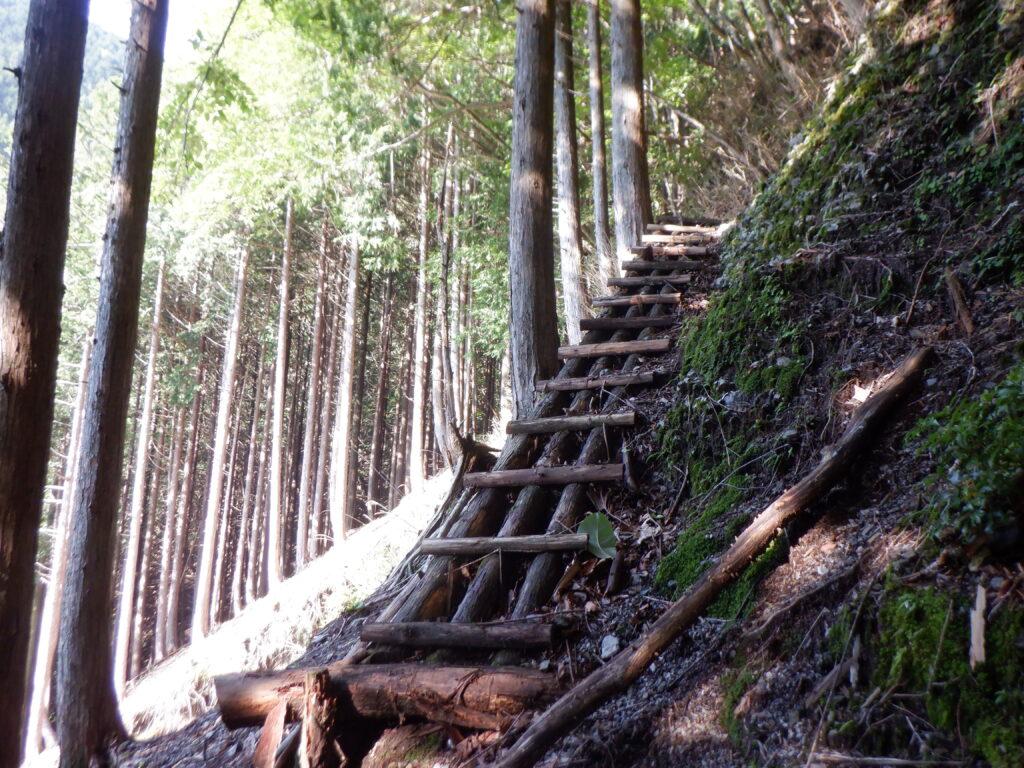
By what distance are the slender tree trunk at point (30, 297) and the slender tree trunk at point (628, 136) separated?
275 inches

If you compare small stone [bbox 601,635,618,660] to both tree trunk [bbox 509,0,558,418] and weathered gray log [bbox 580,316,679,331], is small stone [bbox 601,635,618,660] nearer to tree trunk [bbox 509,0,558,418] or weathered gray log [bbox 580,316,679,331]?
tree trunk [bbox 509,0,558,418]

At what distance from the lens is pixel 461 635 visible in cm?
329

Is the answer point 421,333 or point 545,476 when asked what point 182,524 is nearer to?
point 421,333

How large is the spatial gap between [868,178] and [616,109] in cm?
607

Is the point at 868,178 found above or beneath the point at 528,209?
beneath

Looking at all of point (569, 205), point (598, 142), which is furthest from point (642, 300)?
point (598, 142)

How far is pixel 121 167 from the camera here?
203 inches

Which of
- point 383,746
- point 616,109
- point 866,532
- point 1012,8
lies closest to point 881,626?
point 866,532

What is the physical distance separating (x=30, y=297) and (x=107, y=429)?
1.41m

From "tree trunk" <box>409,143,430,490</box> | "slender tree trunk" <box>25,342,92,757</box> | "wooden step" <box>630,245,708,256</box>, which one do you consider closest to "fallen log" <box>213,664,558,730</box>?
"wooden step" <box>630,245,708,256</box>

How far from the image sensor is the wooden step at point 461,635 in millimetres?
3143

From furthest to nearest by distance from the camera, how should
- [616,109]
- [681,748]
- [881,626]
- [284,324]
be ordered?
1. [284,324]
2. [616,109]
3. [681,748]
4. [881,626]

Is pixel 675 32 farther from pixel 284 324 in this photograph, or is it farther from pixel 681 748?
Answer: pixel 681 748

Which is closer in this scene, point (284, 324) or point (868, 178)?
point (868, 178)
